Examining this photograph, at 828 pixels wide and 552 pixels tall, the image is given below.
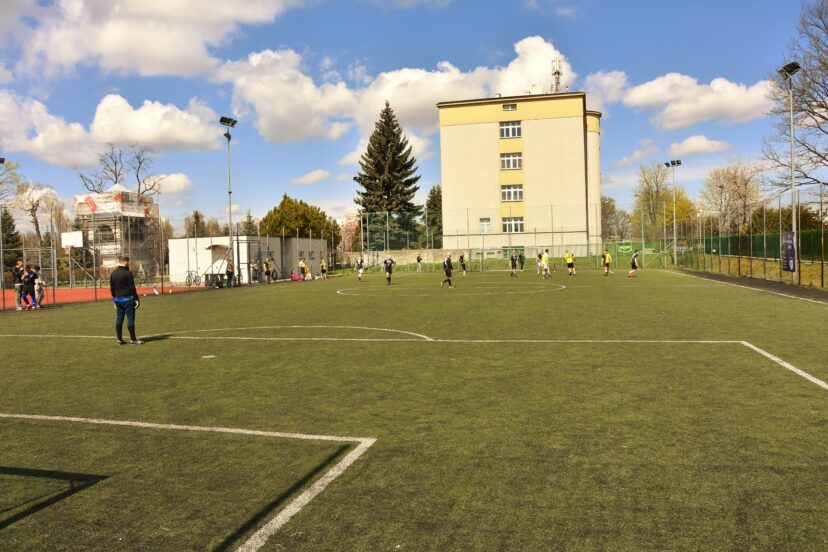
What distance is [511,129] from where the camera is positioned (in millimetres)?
60531

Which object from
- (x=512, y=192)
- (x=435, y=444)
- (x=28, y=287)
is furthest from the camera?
(x=512, y=192)

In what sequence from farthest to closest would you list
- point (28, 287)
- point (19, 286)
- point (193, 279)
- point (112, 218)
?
point (112, 218), point (193, 279), point (19, 286), point (28, 287)

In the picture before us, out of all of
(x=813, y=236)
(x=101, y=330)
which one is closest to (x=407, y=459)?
(x=101, y=330)

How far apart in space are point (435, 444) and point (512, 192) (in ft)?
185

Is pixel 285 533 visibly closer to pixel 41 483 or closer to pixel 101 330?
pixel 41 483

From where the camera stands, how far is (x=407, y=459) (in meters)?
5.50

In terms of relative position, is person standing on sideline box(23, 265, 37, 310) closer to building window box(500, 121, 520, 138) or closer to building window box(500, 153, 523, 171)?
building window box(500, 153, 523, 171)

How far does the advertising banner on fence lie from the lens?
86.9 ft

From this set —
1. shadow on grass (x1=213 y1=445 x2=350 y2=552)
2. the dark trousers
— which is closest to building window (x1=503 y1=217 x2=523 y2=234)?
the dark trousers

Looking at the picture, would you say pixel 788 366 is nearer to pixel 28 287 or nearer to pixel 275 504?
pixel 275 504

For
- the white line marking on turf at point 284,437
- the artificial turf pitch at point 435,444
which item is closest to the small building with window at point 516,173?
the artificial turf pitch at point 435,444

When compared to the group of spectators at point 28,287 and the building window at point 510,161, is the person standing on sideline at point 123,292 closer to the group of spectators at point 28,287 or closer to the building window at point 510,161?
the group of spectators at point 28,287

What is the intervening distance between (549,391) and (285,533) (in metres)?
4.81

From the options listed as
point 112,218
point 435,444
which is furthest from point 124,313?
point 112,218
